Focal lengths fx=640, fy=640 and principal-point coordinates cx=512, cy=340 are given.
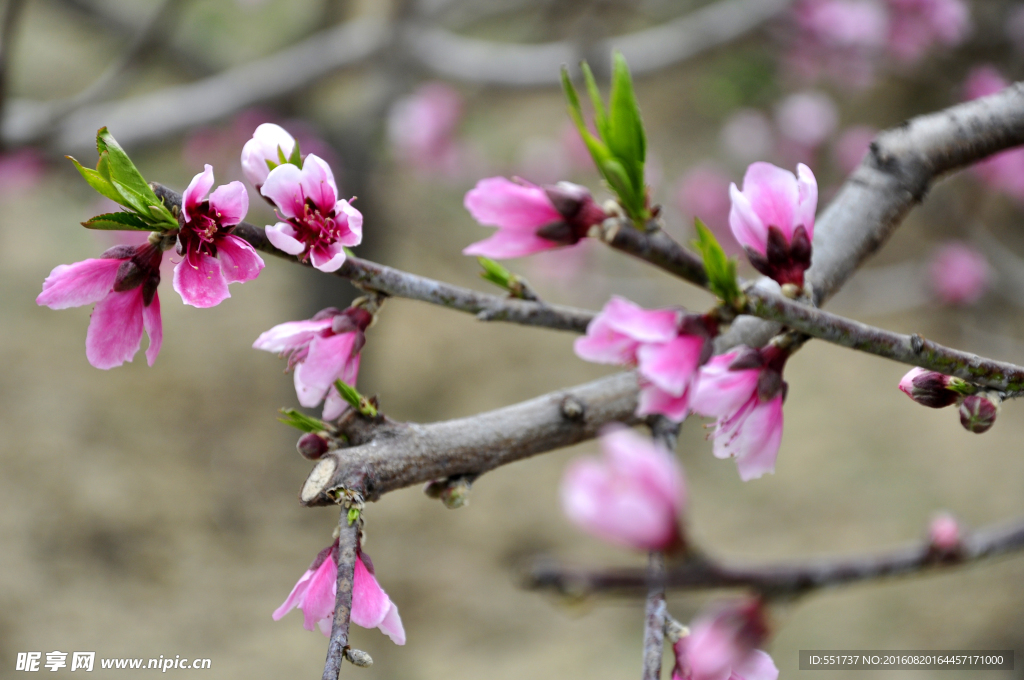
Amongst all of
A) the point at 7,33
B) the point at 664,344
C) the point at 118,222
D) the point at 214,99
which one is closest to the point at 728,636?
the point at 664,344

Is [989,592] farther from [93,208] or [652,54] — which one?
[93,208]

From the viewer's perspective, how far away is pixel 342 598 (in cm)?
49

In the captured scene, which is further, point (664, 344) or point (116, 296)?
point (116, 296)

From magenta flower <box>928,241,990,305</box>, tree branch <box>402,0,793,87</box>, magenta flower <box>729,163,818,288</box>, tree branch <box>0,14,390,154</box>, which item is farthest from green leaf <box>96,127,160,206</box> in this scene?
magenta flower <box>928,241,990,305</box>

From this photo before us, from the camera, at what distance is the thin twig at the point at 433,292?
0.57 metres

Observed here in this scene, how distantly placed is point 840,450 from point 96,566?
3106 mm

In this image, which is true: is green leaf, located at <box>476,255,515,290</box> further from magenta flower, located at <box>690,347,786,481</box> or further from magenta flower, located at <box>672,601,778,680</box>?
magenta flower, located at <box>672,601,778,680</box>

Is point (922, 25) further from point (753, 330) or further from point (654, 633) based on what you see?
point (654, 633)

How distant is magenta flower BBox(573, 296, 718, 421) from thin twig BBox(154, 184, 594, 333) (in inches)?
6.4

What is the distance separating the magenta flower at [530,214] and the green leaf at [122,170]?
266 mm

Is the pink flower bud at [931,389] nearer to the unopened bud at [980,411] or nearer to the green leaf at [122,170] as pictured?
the unopened bud at [980,411]

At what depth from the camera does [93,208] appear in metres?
2.26

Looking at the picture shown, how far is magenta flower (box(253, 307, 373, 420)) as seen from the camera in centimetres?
57

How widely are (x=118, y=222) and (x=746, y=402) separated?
53 centimetres
